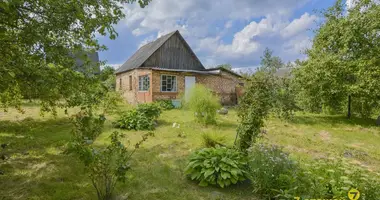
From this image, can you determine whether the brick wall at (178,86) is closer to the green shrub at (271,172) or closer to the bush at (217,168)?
the bush at (217,168)

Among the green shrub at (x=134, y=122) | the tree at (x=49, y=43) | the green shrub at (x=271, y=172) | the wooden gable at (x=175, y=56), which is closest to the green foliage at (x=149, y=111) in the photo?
the green shrub at (x=134, y=122)

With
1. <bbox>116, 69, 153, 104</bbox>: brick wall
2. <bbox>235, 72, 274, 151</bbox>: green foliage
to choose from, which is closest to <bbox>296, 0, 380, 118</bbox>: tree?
<bbox>235, 72, 274, 151</bbox>: green foliage

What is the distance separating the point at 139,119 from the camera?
799 cm

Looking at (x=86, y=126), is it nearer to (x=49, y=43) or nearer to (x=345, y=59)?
(x=49, y=43)

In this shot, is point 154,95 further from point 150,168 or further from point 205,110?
point 150,168

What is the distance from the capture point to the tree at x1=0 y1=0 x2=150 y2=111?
8.79 ft

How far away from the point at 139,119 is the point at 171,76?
25.3 feet

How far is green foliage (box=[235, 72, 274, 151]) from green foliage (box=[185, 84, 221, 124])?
13.0ft

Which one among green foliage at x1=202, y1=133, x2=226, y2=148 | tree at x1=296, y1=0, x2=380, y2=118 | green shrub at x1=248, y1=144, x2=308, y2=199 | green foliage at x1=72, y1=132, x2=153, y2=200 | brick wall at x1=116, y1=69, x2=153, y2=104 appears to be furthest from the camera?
brick wall at x1=116, y1=69, x2=153, y2=104

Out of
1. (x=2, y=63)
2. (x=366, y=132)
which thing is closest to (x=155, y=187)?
(x=2, y=63)

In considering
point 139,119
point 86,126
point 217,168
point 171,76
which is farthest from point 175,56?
point 86,126

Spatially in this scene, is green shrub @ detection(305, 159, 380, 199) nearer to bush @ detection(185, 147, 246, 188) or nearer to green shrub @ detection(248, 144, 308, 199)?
green shrub @ detection(248, 144, 308, 199)

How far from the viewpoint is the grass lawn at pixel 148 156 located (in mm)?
3387

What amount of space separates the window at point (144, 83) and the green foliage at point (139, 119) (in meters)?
6.64
